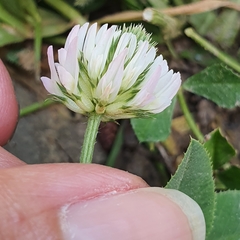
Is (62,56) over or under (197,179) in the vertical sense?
over

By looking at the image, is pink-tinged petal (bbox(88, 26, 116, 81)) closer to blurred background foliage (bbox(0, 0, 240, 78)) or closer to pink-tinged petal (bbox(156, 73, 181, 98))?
pink-tinged petal (bbox(156, 73, 181, 98))

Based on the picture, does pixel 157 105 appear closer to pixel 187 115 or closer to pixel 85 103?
pixel 85 103

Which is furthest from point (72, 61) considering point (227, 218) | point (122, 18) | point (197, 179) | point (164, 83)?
point (122, 18)

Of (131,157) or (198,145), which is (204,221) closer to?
(198,145)

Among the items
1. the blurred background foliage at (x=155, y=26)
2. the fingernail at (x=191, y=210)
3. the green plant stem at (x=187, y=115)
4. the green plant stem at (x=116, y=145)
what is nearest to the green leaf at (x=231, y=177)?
the blurred background foliage at (x=155, y=26)

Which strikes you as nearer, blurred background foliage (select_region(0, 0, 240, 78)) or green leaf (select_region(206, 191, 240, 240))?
green leaf (select_region(206, 191, 240, 240))

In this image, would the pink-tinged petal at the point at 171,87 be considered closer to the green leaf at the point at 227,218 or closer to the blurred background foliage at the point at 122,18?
the green leaf at the point at 227,218

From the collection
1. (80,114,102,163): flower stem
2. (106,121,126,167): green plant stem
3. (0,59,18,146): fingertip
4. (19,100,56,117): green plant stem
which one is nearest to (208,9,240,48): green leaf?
(106,121,126,167): green plant stem

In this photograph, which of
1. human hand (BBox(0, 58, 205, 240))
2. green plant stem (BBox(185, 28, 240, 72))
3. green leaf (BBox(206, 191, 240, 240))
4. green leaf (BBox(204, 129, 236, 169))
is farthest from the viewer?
green plant stem (BBox(185, 28, 240, 72))

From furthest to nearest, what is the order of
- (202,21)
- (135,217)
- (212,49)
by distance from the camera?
(202,21) → (212,49) → (135,217)
